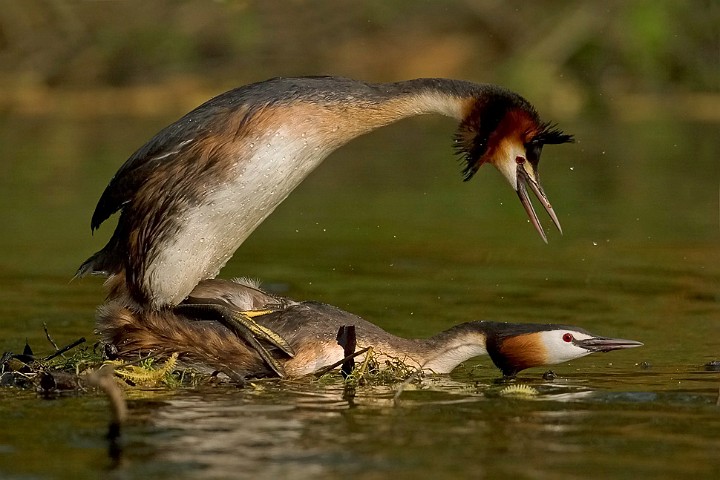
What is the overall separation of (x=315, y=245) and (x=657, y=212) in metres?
3.21

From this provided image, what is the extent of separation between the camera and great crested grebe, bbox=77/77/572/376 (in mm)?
7258

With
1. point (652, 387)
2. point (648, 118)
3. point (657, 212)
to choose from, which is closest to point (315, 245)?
point (657, 212)

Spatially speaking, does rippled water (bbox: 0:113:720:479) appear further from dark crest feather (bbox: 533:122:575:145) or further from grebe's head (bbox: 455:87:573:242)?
dark crest feather (bbox: 533:122:575:145)

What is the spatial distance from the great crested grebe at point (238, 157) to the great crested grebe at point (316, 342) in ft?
0.32

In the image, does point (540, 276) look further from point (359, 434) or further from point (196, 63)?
point (196, 63)

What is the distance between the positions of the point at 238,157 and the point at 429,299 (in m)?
2.43

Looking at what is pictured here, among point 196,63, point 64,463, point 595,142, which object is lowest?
point 64,463

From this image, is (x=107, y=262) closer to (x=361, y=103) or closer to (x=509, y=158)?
(x=361, y=103)

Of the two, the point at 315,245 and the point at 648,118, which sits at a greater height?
the point at 648,118

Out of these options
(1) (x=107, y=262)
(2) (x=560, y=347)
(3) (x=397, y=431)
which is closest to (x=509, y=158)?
(2) (x=560, y=347)

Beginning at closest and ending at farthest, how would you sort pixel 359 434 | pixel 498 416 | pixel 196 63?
1. pixel 359 434
2. pixel 498 416
3. pixel 196 63

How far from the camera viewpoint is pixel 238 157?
723cm

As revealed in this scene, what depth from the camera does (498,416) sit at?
5.96 metres

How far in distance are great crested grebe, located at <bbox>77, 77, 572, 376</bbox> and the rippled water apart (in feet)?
2.74
